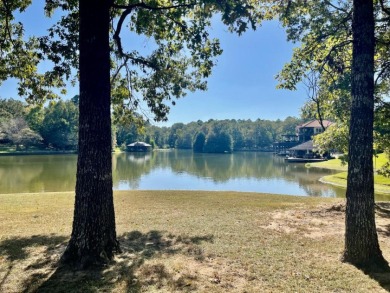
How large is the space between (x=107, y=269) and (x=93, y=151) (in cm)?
195

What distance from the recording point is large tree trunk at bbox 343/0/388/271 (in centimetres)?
538

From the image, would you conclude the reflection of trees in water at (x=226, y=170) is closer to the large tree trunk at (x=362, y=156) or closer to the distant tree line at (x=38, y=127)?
the large tree trunk at (x=362, y=156)

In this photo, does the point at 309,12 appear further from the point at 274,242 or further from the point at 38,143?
the point at 38,143

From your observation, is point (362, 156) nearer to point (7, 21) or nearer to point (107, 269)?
point (107, 269)

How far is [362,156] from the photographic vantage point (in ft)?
17.7

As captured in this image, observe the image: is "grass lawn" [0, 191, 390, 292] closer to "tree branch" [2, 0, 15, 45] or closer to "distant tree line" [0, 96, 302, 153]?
"distant tree line" [0, 96, 302, 153]

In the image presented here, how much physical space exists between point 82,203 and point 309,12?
9.14 meters

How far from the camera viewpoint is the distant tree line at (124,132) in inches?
2783

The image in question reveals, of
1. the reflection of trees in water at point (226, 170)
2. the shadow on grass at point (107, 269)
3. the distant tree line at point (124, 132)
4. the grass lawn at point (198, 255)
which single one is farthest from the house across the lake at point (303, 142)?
the shadow on grass at point (107, 269)

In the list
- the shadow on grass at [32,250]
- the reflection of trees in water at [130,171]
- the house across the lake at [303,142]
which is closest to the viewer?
the shadow on grass at [32,250]

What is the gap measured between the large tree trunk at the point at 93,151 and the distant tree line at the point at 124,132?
19.8ft

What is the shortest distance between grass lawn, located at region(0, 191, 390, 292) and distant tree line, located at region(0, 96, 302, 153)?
4.69 metres

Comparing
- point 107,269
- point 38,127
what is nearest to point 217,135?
point 38,127

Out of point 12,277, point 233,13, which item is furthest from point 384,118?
point 12,277
